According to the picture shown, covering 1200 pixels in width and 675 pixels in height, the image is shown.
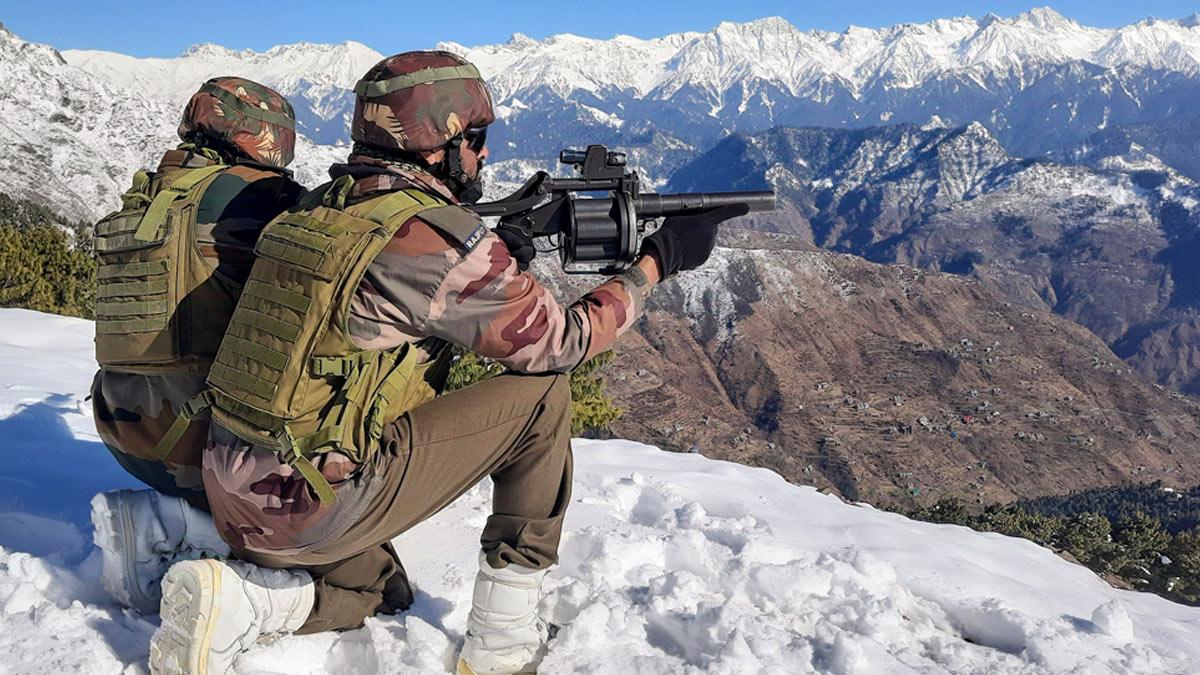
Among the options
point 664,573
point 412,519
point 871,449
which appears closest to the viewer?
point 412,519

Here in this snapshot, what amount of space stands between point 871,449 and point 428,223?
195840 mm

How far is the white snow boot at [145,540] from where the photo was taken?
4242 mm

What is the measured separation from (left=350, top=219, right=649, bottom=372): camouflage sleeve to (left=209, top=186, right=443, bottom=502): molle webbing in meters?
0.08

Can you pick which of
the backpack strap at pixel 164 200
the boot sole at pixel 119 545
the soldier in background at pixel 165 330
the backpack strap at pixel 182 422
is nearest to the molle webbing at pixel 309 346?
the backpack strap at pixel 182 422

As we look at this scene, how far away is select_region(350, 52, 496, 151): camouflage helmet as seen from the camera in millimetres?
3799

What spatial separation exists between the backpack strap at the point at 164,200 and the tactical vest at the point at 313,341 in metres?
0.75

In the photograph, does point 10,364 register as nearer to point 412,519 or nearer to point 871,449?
A: point 412,519

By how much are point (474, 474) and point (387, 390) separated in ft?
2.22

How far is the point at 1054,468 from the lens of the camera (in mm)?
194750

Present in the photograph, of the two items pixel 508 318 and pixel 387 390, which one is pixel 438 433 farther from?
pixel 508 318

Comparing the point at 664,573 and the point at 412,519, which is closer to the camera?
the point at 412,519

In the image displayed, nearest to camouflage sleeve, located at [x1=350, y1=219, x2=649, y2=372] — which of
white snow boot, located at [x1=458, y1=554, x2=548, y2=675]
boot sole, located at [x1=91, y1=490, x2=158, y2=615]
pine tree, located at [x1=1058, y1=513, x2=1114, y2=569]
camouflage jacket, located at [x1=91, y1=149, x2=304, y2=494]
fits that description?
camouflage jacket, located at [x1=91, y1=149, x2=304, y2=494]

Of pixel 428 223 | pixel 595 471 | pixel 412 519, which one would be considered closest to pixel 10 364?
pixel 595 471

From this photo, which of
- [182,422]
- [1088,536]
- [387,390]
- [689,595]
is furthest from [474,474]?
[1088,536]
